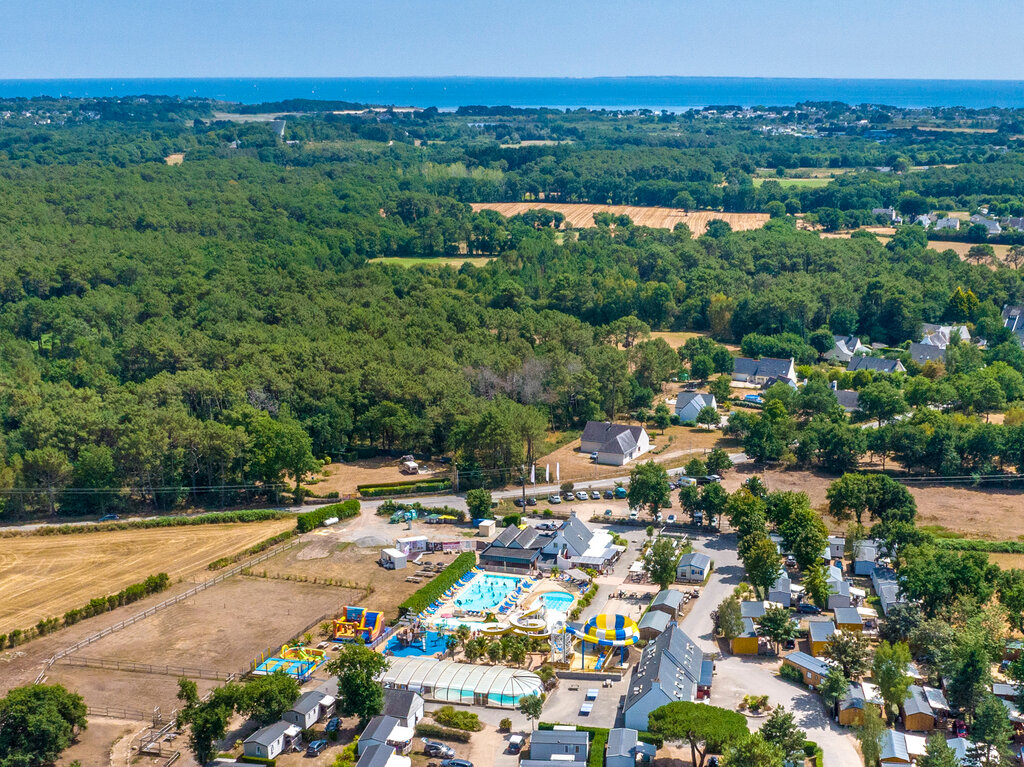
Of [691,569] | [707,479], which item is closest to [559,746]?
[691,569]

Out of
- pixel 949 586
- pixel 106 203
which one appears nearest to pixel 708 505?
pixel 949 586

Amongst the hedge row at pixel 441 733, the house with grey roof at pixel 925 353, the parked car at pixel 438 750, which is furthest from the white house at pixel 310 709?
the house with grey roof at pixel 925 353

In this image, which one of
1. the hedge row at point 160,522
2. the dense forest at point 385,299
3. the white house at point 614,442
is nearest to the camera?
the hedge row at point 160,522

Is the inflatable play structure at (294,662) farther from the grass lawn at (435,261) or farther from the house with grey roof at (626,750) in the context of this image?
the grass lawn at (435,261)

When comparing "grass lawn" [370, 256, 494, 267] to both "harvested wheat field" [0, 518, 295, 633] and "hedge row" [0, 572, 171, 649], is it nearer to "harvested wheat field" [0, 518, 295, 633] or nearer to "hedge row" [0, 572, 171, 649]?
"harvested wheat field" [0, 518, 295, 633]

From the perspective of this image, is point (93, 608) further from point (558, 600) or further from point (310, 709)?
point (558, 600)

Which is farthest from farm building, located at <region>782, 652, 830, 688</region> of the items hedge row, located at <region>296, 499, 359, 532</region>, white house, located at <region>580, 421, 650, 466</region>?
hedge row, located at <region>296, 499, 359, 532</region>

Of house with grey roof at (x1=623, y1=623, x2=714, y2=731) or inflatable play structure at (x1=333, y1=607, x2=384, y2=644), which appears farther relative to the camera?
inflatable play structure at (x1=333, y1=607, x2=384, y2=644)
